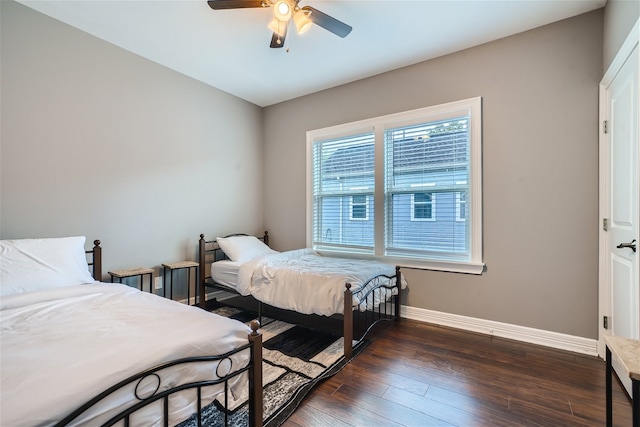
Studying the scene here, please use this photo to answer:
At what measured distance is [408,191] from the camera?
10.4 feet

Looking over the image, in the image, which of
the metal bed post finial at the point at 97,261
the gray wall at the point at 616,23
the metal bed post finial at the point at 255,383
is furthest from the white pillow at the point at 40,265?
the gray wall at the point at 616,23

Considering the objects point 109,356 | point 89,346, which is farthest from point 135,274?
point 109,356

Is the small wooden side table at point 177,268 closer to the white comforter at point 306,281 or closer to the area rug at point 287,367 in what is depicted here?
the white comforter at point 306,281

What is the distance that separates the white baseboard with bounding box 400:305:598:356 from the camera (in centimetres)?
235

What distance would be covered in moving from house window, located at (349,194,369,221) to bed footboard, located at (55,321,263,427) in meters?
2.37

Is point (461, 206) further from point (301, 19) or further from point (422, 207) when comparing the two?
point (301, 19)

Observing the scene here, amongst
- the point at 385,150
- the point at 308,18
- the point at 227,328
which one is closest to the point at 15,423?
the point at 227,328

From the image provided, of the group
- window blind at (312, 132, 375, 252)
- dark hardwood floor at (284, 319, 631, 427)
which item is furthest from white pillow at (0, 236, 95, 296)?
window blind at (312, 132, 375, 252)

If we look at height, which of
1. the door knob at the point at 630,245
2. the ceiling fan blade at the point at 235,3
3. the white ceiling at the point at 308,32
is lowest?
the door knob at the point at 630,245

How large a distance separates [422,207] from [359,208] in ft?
2.57

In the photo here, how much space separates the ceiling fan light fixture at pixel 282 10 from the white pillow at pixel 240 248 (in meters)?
2.40

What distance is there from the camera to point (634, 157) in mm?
1752

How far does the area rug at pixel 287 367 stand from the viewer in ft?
5.27

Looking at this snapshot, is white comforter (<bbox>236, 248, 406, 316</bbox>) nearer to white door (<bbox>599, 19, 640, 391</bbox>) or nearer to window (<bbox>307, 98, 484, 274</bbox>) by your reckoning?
window (<bbox>307, 98, 484, 274</bbox>)
